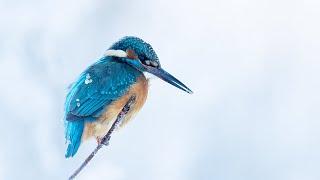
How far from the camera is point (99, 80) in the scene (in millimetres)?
4891

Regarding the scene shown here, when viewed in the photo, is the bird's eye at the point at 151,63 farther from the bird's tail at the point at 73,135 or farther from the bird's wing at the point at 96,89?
the bird's tail at the point at 73,135

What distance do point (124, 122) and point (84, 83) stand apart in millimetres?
790

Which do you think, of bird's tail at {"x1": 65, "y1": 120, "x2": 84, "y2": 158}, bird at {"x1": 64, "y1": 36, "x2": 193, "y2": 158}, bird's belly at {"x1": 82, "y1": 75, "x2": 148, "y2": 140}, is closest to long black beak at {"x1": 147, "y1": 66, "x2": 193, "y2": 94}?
bird at {"x1": 64, "y1": 36, "x2": 193, "y2": 158}

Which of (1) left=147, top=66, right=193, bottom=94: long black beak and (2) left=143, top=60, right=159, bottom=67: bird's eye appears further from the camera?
(2) left=143, top=60, right=159, bottom=67: bird's eye

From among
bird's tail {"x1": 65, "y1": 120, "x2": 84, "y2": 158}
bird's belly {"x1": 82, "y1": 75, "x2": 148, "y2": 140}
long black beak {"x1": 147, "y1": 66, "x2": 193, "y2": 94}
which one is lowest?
bird's tail {"x1": 65, "y1": 120, "x2": 84, "y2": 158}

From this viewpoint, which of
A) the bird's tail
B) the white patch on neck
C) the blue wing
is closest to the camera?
the bird's tail

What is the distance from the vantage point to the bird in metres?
4.27

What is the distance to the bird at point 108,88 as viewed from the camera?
427cm

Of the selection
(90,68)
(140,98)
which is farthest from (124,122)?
(90,68)

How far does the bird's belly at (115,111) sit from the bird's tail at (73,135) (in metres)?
0.09

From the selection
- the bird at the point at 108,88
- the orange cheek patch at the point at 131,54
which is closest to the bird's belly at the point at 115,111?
the bird at the point at 108,88

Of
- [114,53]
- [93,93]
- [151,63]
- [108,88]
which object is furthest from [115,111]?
[114,53]

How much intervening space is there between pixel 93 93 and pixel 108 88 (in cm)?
38

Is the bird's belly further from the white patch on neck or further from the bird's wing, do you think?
the white patch on neck
